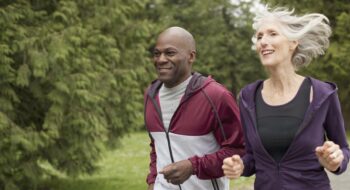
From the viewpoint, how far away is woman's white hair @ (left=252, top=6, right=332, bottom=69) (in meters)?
2.76

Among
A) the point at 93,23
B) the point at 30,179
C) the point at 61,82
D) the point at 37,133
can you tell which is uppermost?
the point at 93,23

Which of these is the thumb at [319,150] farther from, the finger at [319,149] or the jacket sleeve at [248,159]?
the jacket sleeve at [248,159]

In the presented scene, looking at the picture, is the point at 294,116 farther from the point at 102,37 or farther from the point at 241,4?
the point at 241,4

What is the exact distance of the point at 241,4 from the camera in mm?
31109

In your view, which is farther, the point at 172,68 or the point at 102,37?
the point at 102,37

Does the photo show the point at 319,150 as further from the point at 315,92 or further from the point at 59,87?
the point at 59,87

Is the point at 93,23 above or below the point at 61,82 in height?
above

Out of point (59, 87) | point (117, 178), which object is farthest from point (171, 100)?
point (117, 178)

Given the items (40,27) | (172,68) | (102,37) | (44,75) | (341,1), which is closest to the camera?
(172,68)

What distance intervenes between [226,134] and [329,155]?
83 centimetres

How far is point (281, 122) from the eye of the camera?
8.78ft

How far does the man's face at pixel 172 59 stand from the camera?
324 centimetres

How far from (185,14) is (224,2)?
7.29 feet

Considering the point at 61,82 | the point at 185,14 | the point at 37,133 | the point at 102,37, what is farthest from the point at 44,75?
the point at 185,14
